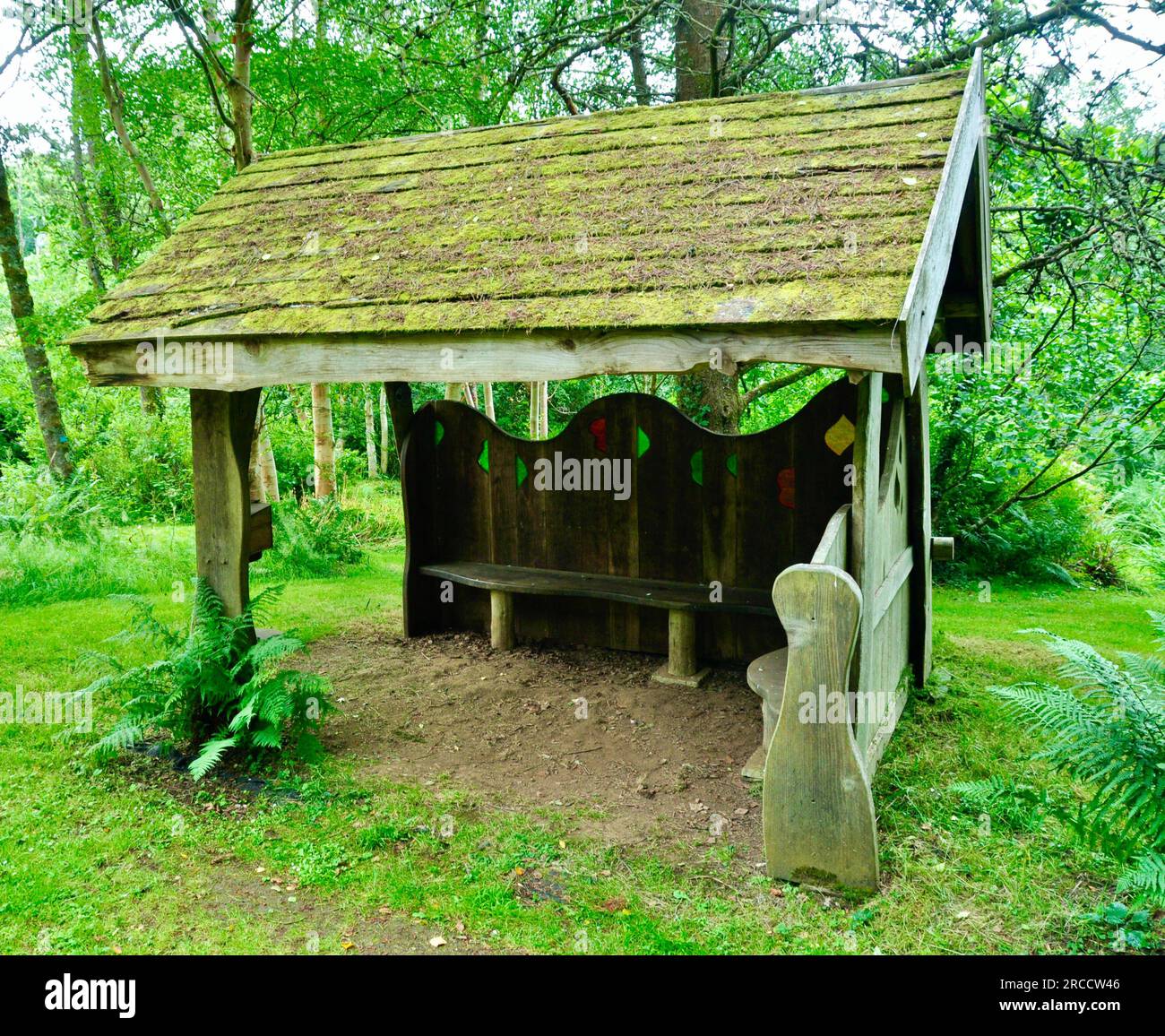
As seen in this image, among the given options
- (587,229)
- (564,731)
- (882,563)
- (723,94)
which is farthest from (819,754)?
(723,94)

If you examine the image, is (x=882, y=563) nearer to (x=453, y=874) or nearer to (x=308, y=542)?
(x=453, y=874)

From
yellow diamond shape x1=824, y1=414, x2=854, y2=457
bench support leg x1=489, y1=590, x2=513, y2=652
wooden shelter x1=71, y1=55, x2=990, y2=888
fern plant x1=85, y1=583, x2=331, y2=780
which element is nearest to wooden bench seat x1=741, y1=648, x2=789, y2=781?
wooden shelter x1=71, y1=55, x2=990, y2=888

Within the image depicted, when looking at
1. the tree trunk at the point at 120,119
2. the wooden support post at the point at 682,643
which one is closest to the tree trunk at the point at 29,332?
the tree trunk at the point at 120,119

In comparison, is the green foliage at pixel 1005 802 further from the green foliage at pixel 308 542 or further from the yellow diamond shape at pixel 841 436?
the green foliage at pixel 308 542

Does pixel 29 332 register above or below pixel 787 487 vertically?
above

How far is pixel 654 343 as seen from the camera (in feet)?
12.3

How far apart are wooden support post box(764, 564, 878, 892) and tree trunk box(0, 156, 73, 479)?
914 cm

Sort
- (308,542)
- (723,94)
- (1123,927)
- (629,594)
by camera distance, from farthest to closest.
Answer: (308,542) → (723,94) → (629,594) → (1123,927)

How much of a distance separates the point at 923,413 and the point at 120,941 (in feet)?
16.8

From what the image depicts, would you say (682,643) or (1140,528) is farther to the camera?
(1140,528)

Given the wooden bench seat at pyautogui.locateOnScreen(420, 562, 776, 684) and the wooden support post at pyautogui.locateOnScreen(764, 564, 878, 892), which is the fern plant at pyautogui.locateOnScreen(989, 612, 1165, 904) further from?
the wooden bench seat at pyautogui.locateOnScreen(420, 562, 776, 684)

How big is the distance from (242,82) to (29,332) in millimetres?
3529

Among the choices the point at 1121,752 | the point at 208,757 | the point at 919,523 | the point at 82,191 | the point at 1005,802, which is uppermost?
the point at 82,191

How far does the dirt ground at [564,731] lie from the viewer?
4.46 metres
